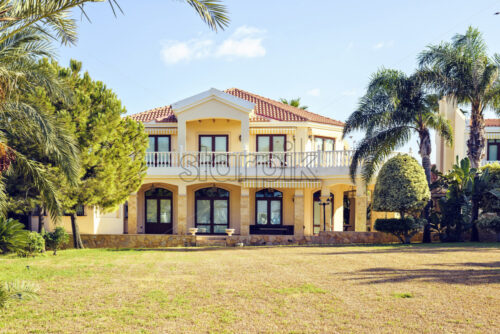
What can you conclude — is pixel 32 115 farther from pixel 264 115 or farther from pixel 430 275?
pixel 264 115

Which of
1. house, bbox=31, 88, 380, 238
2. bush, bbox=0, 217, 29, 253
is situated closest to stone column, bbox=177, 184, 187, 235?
house, bbox=31, 88, 380, 238

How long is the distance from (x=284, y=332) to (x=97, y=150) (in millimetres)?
15348

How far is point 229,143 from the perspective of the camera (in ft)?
94.9

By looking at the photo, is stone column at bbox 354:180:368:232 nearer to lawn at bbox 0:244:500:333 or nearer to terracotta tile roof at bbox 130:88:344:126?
terracotta tile roof at bbox 130:88:344:126

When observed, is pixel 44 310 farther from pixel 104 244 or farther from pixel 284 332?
pixel 104 244

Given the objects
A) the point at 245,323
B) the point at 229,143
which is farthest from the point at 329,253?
the point at 229,143

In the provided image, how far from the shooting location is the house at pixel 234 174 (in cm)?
2589

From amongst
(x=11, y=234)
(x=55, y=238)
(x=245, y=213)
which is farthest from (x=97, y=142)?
(x=11, y=234)

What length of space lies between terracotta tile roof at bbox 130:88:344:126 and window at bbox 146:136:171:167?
1222 millimetres

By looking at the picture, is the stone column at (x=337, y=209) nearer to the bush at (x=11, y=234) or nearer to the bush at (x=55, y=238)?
the bush at (x=55, y=238)

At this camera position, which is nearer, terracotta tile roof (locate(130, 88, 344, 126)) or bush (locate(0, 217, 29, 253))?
bush (locate(0, 217, 29, 253))

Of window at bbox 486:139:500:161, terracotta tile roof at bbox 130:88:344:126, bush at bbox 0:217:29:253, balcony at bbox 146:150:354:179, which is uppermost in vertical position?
terracotta tile roof at bbox 130:88:344:126

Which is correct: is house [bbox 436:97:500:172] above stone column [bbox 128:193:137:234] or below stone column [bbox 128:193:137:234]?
above

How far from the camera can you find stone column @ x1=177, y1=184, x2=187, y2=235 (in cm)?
2619
